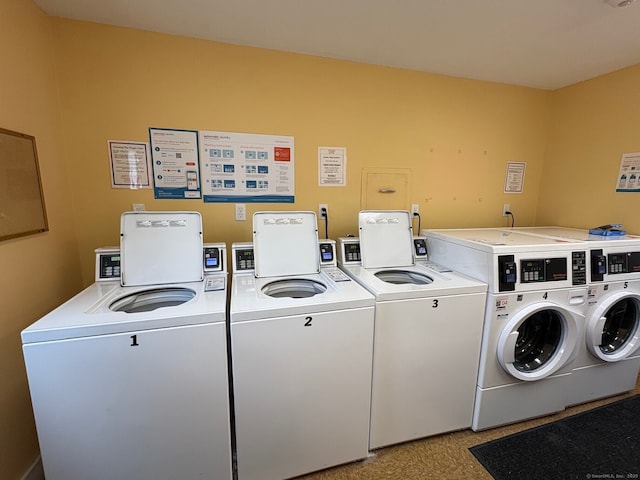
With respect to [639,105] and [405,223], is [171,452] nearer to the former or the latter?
[405,223]

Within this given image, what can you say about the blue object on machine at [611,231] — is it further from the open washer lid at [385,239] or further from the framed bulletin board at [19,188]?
the framed bulletin board at [19,188]

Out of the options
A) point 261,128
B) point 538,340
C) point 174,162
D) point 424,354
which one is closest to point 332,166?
point 261,128

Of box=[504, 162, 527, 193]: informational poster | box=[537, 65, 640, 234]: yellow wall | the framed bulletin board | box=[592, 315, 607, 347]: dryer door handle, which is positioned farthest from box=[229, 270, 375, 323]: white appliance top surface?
box=[537, 65, 640, 234]: yellow wall

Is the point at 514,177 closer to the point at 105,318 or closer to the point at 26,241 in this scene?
the point at 105,318

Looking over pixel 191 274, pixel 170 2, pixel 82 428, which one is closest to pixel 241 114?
pixel 170 2

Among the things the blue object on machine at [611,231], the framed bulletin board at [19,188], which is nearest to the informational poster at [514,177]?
the blue object on machine at [611,231]

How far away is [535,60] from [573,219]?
1.41 metres

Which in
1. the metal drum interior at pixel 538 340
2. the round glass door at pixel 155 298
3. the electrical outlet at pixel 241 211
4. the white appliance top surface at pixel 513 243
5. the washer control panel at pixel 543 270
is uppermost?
the electrical outlet at pixel 241 211

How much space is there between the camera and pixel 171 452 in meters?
1.23

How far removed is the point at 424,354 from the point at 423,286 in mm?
378

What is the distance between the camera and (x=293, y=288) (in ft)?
5.84

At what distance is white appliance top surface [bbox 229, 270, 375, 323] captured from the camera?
122cm

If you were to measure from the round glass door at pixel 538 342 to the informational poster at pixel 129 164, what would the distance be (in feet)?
7.82

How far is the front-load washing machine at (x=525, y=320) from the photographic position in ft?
5.16
